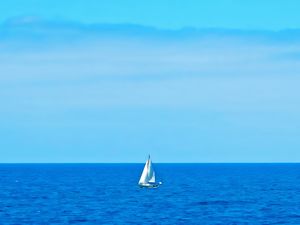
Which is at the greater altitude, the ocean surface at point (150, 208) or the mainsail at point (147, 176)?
the mainsail at point (147, 176)

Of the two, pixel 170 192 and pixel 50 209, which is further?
pixel 170 192

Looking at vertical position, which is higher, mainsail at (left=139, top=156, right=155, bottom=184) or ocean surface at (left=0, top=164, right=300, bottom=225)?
mainsail at (left=139, top=156, right=155, bottom=184)

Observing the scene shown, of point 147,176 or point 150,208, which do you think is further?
point 147,176

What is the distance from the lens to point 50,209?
121 meters

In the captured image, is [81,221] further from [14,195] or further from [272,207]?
[14,195]

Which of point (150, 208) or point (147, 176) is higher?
point (147, 176)

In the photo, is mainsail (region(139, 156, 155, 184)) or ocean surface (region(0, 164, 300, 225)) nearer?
ocean surface (region(0, 164, 300, 225))

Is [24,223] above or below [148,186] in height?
below

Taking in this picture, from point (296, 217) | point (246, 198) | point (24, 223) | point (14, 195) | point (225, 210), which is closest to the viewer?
point (24, 223)

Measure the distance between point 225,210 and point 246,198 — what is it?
29.2 meters

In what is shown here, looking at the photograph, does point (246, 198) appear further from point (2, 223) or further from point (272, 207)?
point (2, 223)

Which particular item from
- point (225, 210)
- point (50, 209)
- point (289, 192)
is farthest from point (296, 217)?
point (289, 192)

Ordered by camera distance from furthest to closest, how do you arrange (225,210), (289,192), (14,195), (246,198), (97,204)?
(289,192) → (14,195) → (246,198) → (97,204) → (225,210)

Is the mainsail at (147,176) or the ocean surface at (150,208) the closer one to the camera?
the ocean surface at (150,208)
